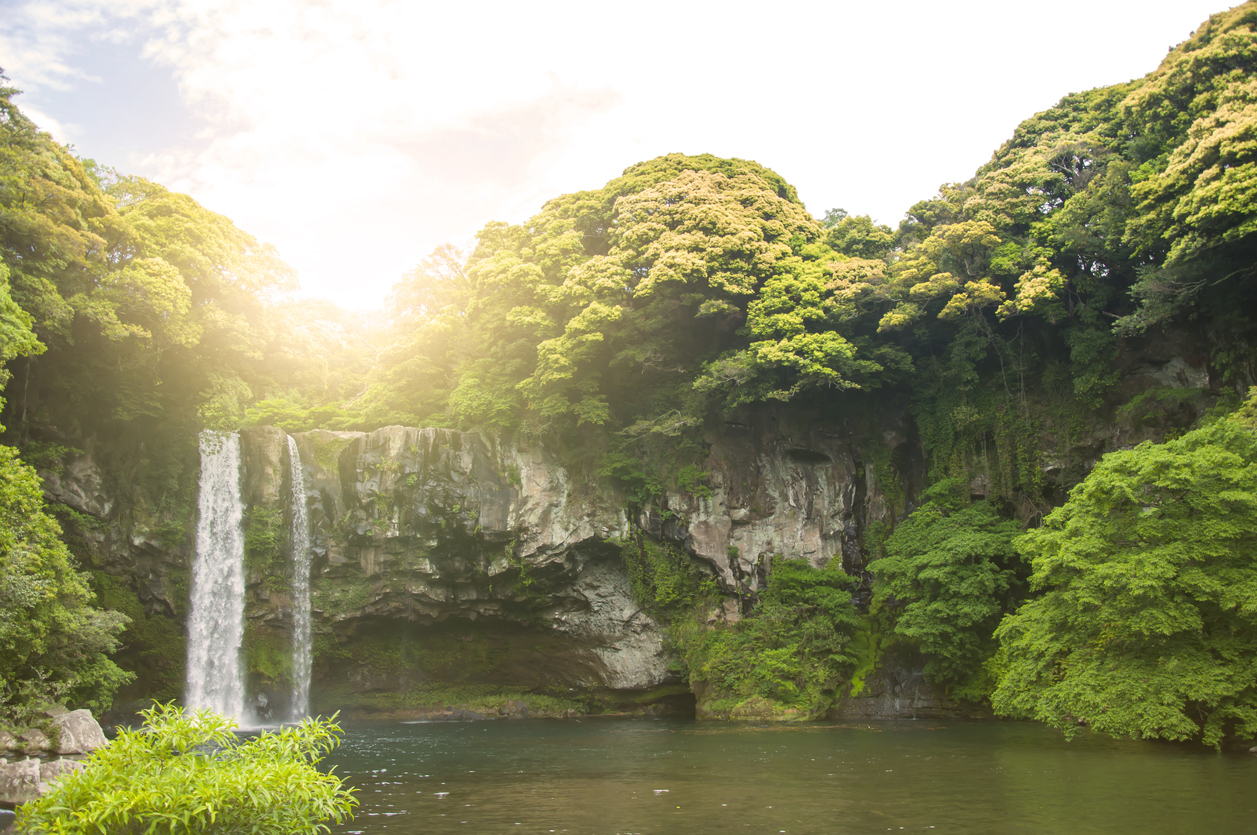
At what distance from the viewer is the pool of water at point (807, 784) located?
8.88 metres

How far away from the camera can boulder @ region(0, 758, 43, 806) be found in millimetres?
10055

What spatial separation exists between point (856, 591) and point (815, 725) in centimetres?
549

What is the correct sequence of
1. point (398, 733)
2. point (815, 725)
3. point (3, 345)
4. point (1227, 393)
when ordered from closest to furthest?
point (3, 345) < point (1227, 393) < point (815, 725) < point (398, 733)

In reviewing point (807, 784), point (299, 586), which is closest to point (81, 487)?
point (299, 586)

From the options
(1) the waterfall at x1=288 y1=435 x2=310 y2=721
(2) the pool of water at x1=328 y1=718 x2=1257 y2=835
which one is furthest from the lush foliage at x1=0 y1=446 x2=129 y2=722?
(1) the waterfall at x1=288 y1=435 x2=310 y2=721

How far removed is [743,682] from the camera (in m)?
22.4

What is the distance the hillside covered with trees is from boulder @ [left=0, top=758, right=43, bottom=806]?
12.6 ft

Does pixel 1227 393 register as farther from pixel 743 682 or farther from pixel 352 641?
pixel 352 641

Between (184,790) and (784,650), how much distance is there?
18.8 metres

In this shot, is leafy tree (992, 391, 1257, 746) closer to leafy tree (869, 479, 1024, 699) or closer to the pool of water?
the pool of water

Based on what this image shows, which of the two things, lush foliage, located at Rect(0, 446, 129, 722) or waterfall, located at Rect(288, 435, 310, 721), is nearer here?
lush foliage, located at Rect(0, 446, 129, 722)

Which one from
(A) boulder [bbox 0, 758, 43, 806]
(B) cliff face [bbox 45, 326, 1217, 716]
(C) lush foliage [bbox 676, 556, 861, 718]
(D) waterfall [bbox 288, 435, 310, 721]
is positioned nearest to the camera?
(A) boulder [bbox 0, 758, 43, 806]

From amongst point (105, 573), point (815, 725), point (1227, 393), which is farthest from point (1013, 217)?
point (105, 573)

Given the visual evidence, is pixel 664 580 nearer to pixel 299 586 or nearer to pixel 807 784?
pixel 299 586
